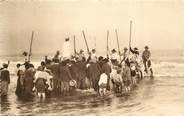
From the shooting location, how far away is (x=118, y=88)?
13.7ft

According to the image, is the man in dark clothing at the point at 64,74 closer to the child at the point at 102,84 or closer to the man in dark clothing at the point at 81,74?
the man in dark clothing at the point at 81,74

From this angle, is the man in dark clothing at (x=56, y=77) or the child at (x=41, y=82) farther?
the man in dark clothing at (x=56, y=77)

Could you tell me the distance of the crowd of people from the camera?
4129mm

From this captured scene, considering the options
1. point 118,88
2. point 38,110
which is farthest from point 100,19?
point 38,110

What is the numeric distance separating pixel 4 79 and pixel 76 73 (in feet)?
2.39

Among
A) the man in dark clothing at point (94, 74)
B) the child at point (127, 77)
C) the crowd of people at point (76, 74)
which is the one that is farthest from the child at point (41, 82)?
the child at point (127, 77)

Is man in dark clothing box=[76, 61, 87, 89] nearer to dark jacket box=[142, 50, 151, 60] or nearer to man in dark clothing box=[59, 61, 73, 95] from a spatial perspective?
man in dark clothing box=[59, 61, 73, 95]

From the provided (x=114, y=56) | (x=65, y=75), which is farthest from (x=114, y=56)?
(x=65, y=75)

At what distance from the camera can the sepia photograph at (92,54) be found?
13.1 feet

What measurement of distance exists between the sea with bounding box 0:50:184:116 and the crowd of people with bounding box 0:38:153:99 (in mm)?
69

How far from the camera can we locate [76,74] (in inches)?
172

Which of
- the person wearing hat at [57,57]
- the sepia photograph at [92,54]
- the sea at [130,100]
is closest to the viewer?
the sea at [130,100]

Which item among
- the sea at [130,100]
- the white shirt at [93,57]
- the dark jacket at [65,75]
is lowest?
the sea at [130,100]

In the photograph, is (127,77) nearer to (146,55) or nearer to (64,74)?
(146,55)
